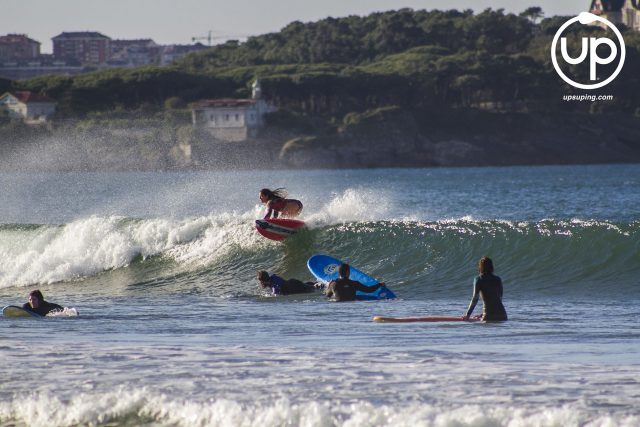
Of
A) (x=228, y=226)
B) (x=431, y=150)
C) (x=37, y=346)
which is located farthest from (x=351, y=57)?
(x=37, y=346)

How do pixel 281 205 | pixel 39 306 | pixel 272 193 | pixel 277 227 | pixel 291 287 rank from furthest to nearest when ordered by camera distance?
pixel 277 227 → pixel 281 205 → pixel 272 193 → pixel 291 287 → pixel 39 306

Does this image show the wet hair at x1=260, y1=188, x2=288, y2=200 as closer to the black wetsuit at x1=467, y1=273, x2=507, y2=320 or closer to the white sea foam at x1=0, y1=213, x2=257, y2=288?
the white sea foam at x1=0, y1=213, x2=257, y2=288

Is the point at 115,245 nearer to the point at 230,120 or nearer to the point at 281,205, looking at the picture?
the point at 281,205

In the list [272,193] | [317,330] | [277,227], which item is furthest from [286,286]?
[277,227]

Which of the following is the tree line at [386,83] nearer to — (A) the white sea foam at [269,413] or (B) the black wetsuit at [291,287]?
(B) the black wetsuit at [291,287]

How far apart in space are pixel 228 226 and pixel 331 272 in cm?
636

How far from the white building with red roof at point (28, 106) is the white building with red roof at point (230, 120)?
56.6 ft

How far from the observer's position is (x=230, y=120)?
126500mm

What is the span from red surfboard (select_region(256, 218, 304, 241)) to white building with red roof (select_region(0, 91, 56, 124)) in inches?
4164

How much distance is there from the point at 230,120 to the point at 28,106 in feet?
73.3

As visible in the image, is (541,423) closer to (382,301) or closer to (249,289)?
(382,301)

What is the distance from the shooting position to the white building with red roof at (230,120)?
125500 mm

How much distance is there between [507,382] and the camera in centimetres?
1067

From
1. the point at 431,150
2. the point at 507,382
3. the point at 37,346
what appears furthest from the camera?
the point at 431,150
